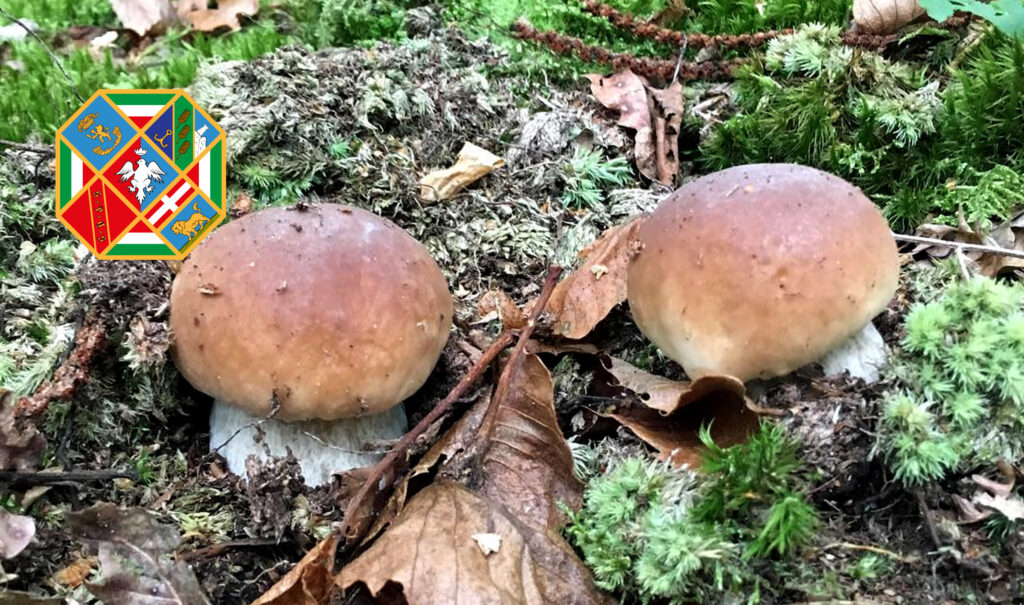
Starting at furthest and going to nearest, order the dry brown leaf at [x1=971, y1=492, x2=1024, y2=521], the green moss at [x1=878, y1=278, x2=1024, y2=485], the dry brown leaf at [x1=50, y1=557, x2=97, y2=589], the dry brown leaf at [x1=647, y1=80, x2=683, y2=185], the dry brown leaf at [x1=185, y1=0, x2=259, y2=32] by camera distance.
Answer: the dry brown leaf at [x1=185, y1=0, x2=259, y2=32]
the dry brown leaf at [x1=647, y1=80, x2=683, y2=185]
the dry brown leaf at [x1=50, y1=557, x2=97, y2=589]
the green moss at [x1=878, y1=278, x2=1024, y2=485]
the dry brown leaf at [x1=971, y1=492, x2=1024, y2=521]

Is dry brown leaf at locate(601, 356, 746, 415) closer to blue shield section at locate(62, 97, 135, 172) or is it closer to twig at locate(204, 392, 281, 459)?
twig at locate(204, 392, 281, 459)

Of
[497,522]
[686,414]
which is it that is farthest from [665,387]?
[497,522]

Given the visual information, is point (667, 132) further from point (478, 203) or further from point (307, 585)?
point (307, 585)

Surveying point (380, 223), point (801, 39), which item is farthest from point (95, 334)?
point (801, 39)

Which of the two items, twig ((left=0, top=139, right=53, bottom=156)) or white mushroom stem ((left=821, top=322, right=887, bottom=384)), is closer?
white mushroom stem ((left=821, top=322, right=887, bottom=384))

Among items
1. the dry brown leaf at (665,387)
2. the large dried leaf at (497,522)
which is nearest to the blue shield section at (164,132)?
the large dried leaf at (497,522)

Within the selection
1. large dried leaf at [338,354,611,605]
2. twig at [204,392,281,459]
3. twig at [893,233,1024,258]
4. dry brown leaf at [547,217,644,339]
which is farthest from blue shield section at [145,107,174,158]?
twig at [893,233,1024,258]

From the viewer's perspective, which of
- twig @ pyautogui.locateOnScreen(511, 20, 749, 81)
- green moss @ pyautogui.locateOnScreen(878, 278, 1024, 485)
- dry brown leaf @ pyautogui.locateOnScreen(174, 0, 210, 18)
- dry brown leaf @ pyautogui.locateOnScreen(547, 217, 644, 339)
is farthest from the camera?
dry brown leaf @ pyautogui.locateOnScreen(174, 0, 210, 18)
